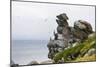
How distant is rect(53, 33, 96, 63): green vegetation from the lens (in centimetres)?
269

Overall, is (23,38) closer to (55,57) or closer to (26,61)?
(26,61)

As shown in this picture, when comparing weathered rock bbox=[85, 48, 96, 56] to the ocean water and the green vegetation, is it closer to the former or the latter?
the green vegetation

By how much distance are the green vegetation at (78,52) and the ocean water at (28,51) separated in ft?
0.59

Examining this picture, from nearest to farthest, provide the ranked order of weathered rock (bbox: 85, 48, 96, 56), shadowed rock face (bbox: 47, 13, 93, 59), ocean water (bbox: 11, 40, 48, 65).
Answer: ocean water (bbox: 11, 40, 48, 65) → shadowed rock face (bbox: 47, 13, 93, 59) → weathered rock (bbox: 85, 48, 96, 56)

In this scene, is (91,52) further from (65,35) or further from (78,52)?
(65,35)

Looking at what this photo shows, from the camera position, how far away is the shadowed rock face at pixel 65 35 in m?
2.66

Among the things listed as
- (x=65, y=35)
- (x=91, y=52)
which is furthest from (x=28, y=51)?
(x=91, y=52)

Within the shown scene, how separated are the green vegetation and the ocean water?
0.59 feet

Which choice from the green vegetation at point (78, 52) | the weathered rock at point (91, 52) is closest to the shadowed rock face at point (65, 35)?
the green vegetation at point (78, 52)

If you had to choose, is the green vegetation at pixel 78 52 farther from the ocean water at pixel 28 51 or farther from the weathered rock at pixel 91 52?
the ocean water at pixel 28 51

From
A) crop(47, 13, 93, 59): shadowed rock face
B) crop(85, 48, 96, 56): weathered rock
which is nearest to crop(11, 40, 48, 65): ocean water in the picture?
crop(47, 13, 93, 59): shadowed rock face

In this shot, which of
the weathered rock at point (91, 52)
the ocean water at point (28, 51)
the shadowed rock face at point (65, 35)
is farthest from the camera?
the weathered rock at point (91, 52)

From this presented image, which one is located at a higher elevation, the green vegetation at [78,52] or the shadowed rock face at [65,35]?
the shadowed rock face at [65,35]
